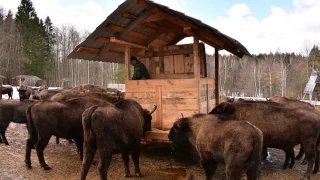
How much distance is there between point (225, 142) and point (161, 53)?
520 centimetres

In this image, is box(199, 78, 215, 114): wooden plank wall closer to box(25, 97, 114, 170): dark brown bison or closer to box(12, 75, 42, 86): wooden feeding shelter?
box(25, 97, 114, 170): dark brown bison

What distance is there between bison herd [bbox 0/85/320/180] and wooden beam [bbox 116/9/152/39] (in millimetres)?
2471

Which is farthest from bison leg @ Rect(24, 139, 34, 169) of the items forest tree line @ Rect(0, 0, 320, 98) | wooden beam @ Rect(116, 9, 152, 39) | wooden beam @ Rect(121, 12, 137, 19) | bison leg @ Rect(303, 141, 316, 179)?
forest tree line @ Rect(0, 0, 320, 98)

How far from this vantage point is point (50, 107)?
7.20m

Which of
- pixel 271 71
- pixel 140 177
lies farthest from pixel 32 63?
pixel 140 177

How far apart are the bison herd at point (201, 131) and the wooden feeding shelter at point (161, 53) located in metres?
0.66

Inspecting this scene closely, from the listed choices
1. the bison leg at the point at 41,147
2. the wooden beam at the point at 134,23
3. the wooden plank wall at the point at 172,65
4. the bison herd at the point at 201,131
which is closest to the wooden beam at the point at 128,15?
the wooden beam at the point at 134,23

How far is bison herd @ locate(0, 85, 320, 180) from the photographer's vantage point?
5016 millimetres

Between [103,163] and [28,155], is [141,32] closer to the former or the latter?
[28,155]

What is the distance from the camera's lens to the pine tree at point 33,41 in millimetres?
53719

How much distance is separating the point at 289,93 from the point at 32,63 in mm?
44751

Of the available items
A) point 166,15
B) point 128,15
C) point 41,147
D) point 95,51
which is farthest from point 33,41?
point 41,147

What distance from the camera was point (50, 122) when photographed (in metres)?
7.07

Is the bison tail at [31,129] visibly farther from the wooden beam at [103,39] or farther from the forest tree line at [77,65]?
the forest tree line at [77,65]
